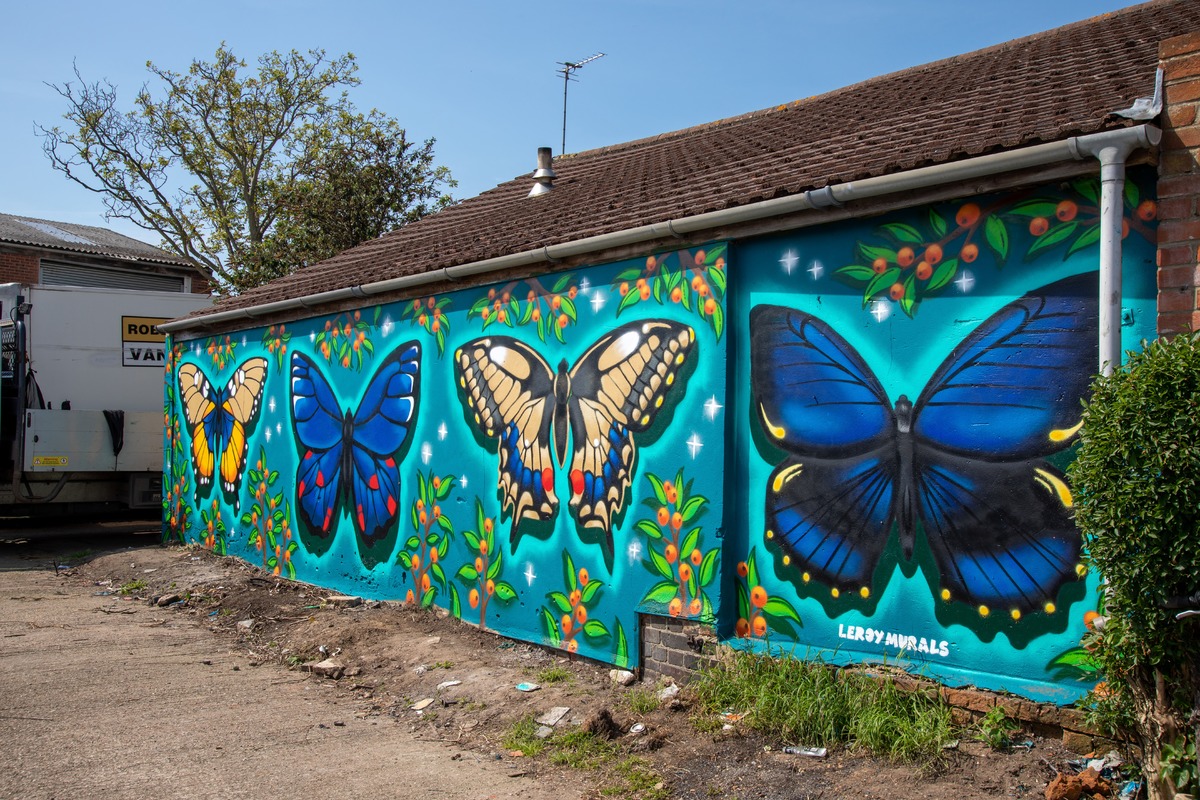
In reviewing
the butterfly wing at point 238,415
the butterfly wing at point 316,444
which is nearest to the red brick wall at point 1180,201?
the butterfly wing at point 316,444

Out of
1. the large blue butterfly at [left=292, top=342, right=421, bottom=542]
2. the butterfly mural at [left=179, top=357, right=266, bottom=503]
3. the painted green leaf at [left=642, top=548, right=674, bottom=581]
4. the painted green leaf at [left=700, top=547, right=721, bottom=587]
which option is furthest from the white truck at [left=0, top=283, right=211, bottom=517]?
the painted green leaf at [left=700, top=547, right=721, bottom=587]

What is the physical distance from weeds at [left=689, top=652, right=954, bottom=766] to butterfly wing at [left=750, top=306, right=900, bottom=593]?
0.53m

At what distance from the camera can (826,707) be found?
4.91 meters

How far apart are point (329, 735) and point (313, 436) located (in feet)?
15.0

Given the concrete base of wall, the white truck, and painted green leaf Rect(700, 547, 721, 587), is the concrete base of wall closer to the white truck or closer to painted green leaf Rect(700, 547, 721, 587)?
painted green leaf Rect(700, 547, 721, 587)

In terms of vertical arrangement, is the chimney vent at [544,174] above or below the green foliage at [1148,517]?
above

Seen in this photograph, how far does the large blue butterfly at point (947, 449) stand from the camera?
4570 mm

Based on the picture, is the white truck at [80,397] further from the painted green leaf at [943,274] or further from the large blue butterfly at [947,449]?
the painted green leaf at [943,274]

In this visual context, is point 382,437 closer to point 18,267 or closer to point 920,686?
point 920,686

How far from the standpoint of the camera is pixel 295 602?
9.10 meters

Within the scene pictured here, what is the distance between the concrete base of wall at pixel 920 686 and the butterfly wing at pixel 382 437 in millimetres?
3236

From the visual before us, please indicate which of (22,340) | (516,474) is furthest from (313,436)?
(22,340)

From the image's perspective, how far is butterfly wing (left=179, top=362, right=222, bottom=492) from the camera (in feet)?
38.4

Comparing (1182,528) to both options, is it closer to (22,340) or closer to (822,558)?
(822,558)
